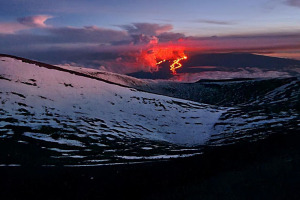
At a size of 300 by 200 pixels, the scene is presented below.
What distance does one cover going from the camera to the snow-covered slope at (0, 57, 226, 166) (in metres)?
33.5

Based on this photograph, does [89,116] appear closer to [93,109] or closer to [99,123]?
[99,123]

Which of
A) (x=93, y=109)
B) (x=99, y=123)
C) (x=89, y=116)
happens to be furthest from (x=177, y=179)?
(x=93, y=109)

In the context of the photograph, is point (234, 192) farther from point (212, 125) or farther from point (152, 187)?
point (212, 125)

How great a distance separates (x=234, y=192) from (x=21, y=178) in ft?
48.9

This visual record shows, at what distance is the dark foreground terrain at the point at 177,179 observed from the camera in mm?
15711

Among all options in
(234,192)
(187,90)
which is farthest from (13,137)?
(187,90)

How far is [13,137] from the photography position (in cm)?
3125

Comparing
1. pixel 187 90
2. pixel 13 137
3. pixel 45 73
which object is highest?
pixel 45 73

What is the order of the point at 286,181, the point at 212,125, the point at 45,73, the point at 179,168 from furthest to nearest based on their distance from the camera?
the point at 45,73 → the point at 212,125 → the point at 179,168 → the point at 286,181

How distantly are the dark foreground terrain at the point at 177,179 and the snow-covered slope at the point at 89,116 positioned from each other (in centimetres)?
607

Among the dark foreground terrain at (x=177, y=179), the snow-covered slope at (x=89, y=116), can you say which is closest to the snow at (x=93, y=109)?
the snow-covered slope at (x=89, y=116)

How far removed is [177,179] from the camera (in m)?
18.4

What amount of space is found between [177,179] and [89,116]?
1152 inches

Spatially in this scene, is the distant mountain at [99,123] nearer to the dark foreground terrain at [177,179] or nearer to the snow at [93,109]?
the snow at [93,109]
